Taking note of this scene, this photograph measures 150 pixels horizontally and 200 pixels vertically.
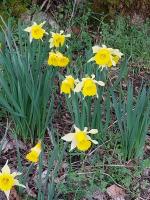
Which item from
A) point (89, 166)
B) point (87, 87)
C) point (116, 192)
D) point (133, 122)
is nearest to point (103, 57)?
point (87, 87)

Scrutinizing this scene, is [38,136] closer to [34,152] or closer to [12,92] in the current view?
[12,92]

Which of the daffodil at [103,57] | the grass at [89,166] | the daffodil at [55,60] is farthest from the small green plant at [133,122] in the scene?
the daffodil at [55,60]

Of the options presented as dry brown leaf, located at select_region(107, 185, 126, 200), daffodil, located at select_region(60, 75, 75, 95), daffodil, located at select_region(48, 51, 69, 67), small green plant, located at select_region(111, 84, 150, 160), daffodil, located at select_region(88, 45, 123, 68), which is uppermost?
daffodil, located at select_region(88, 45, 123, 68)

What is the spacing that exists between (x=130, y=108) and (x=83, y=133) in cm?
38

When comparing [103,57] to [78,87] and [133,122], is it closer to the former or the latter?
[78,87]

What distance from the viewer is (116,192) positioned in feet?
7.69

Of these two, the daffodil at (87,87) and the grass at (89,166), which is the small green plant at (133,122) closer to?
the grass at (89,166)

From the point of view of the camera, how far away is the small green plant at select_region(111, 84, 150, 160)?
2.33 meters

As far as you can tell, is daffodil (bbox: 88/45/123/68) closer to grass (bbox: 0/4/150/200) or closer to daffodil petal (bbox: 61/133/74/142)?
grass (bbox: 0/4/150/200)

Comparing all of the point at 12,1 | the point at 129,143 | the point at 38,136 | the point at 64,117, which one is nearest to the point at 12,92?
the point at 38,136

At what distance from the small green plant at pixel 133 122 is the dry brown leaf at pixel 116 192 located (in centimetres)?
21

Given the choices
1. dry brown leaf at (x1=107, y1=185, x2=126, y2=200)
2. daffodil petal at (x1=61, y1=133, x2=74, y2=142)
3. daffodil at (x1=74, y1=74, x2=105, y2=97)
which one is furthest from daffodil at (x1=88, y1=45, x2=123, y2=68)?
dry brown leaf at (x1=107, y1=185, x2=126, y2=200)

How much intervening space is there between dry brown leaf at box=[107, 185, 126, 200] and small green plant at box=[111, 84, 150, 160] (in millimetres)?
208

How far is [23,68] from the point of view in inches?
95.3
